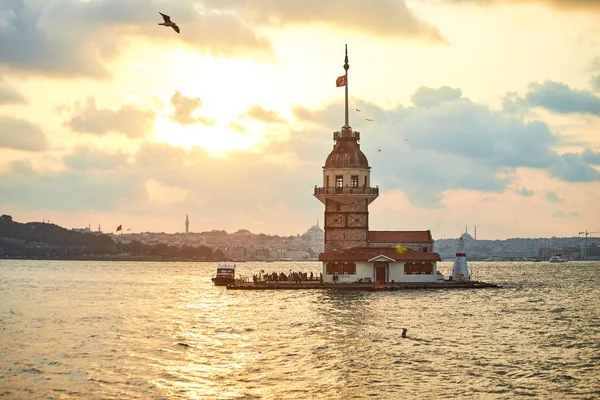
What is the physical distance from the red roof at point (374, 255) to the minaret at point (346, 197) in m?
3.12

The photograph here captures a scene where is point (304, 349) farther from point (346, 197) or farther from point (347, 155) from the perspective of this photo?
point (347, 155)

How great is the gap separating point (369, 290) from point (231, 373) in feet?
163

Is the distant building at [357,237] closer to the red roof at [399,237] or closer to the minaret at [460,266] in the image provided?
the red roof at [399,237]

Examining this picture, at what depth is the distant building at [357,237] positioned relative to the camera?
92438mm

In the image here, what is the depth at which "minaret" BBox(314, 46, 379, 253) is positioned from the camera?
96.9 metres

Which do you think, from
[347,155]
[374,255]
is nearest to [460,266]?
[374,255]

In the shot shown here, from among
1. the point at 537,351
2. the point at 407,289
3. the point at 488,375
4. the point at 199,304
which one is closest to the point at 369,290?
the point at 407,289

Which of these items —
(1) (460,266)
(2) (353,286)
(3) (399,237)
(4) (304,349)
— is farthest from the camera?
(1) (460,266)

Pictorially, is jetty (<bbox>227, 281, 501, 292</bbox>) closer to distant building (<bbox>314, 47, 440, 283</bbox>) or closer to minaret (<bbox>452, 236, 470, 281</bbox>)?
distant building (<bbox>314, 47, 440, 283</bbox>)

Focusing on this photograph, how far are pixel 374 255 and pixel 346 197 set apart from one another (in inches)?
348

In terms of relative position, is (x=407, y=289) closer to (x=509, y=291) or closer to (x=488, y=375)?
(x=509, y=291)

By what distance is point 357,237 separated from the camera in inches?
3809

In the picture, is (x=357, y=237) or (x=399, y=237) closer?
(x=357, y=237)

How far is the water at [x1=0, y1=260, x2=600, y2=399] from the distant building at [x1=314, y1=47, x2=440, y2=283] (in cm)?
549
